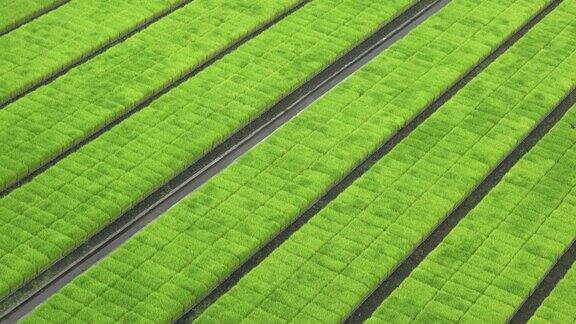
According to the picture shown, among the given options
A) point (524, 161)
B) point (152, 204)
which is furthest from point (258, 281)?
point (524, 161)

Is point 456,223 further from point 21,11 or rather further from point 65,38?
point 21,11

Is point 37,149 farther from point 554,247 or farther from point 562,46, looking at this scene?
point 562,46

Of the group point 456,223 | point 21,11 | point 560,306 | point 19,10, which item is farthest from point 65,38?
point 560,306

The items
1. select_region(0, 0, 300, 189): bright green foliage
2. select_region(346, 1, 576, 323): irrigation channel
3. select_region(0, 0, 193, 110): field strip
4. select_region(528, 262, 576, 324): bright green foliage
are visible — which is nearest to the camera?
select_region(528, 262, 576, 324): bright green foliage

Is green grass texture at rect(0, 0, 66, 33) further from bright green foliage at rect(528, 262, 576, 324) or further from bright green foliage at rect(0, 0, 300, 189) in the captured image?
bright green foliage at rect(528, 262, 576, 324)

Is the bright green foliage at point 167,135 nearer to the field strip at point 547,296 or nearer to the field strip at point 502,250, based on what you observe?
the field strip at point 502,250

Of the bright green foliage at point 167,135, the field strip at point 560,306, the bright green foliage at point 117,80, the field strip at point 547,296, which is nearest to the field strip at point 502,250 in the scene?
the field strip at point 547,296

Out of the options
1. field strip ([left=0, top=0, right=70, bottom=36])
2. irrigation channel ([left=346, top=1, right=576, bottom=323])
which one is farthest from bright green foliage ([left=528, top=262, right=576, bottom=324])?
field strip ([left=0, top=0, right=70, bottom=36])
